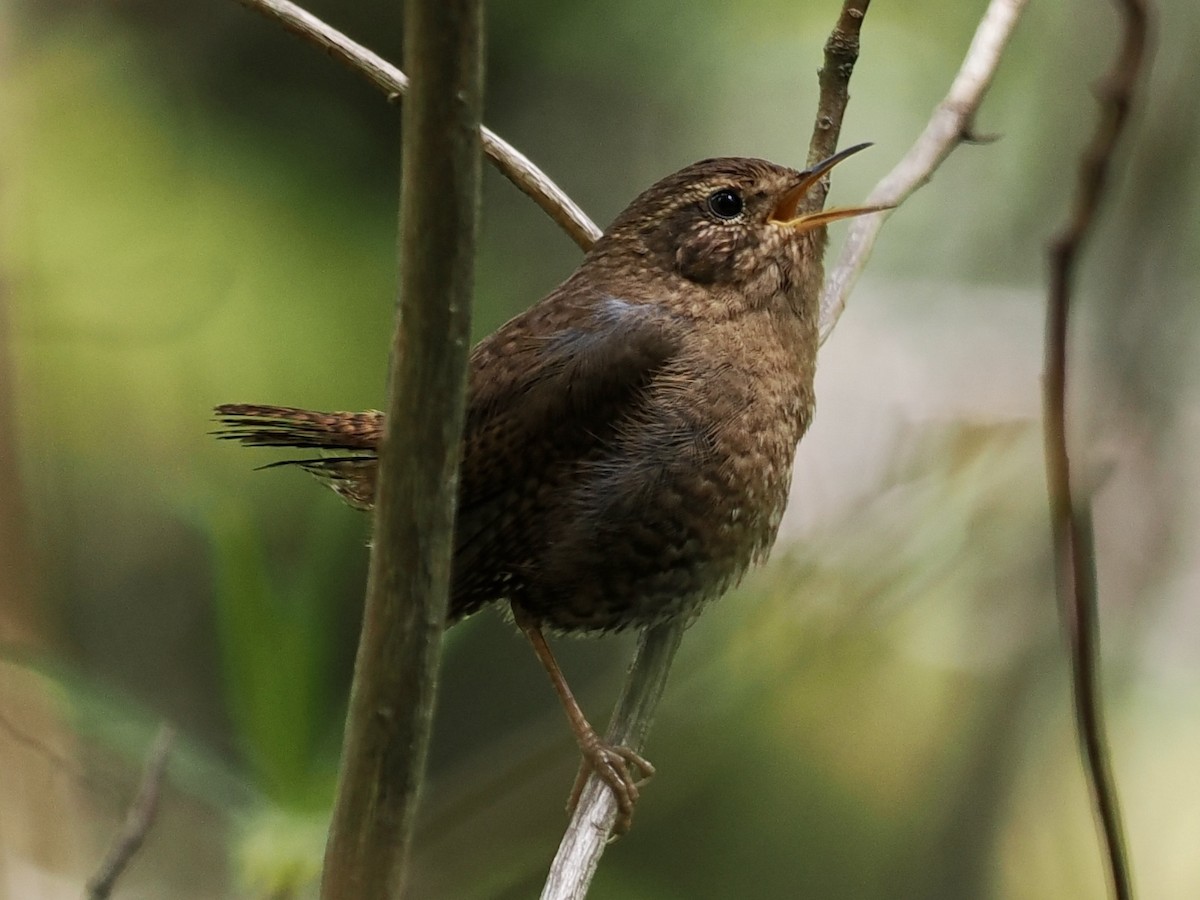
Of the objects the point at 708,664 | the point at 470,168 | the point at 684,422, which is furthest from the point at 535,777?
the point at 470,168

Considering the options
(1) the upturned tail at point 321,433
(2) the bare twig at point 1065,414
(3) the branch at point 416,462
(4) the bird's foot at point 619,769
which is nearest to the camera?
(2) the bare twig at point 1065,414

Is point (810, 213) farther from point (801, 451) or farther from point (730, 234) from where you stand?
point (801, 451)

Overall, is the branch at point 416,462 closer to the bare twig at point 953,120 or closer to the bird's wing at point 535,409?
the bird's wing at point 535,409

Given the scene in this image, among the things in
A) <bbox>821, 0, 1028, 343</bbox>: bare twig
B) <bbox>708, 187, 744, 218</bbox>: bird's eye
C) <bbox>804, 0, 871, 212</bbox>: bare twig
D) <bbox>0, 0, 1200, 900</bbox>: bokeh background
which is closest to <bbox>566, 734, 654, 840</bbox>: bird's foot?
<bbox>0, 0, 1200, 900</bbox>: bokeh background

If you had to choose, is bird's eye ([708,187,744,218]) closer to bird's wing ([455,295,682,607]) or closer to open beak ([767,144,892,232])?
open beak ([767,144,892,232])

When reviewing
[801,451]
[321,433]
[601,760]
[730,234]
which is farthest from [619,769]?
[801,451]

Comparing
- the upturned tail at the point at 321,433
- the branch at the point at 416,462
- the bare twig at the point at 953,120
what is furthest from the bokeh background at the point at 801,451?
the branch at the point at 416,462

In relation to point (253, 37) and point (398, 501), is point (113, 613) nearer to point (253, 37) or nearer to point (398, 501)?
point (253, 37)
